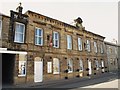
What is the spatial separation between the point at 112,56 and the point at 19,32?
2689 cm

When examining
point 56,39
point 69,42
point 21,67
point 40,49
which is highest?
point 56,39

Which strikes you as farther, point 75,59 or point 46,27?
point 75,59

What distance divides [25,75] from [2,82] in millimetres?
2534

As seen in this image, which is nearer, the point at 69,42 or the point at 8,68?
the point at 8,68

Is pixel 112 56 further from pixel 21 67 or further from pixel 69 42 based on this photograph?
pixel 21 67

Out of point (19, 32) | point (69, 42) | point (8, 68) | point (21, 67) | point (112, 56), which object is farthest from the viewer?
point (112, 56)

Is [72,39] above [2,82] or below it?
above

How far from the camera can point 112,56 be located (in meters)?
37.5

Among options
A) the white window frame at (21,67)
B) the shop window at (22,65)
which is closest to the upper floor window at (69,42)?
the shop window at (22,65)

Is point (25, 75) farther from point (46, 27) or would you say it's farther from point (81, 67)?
point (81, 67)

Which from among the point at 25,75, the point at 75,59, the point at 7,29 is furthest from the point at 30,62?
the point at 75,59

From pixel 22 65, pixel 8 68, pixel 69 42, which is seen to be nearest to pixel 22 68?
pixel 22 65

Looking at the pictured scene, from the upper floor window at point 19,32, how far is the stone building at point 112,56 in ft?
75.8

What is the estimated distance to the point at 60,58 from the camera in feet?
68.7
